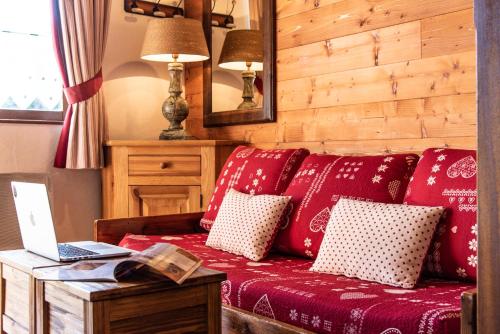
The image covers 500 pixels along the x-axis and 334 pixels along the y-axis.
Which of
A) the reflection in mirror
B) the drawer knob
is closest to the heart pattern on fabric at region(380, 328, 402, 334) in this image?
the reflection in mirror

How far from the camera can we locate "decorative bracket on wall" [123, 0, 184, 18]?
3799mm

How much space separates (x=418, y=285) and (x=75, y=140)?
7.28 ft

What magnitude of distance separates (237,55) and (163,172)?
2.54 ft

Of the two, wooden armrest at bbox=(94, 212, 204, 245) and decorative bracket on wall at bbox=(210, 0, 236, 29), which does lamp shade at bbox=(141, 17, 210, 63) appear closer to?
decorative bracket on wall at bbox=(210, 0, 236, 29)

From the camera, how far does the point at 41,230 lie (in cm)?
189

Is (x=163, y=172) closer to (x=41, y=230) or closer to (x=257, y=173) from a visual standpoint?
(x=257, y=173)

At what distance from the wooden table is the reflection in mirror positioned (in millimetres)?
1765

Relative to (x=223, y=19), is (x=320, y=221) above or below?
below

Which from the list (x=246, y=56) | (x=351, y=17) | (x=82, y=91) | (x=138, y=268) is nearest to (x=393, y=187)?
(x=351, y=17)

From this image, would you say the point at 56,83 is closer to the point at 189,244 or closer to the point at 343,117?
the point at 189,244

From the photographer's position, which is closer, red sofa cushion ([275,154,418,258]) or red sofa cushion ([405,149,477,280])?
red sofa cushion ([405,149,477,280])

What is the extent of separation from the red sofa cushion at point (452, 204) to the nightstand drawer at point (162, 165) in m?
1.55

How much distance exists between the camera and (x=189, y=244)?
2.72 metres

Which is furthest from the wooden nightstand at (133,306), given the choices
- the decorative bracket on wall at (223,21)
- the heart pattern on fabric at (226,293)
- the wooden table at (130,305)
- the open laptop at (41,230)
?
the decorative bracket on wall at (223,21)
